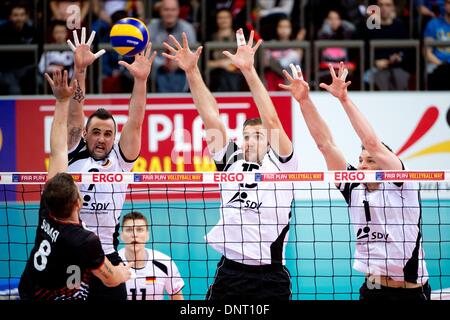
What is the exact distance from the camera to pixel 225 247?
25.5 ft

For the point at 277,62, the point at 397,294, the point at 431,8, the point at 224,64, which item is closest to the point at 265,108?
the point at 397,294

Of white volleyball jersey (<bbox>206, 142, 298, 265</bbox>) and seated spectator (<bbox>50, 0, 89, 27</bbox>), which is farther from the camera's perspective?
seated spectator (<bbox>50, 0, 89, 27</bbox>)

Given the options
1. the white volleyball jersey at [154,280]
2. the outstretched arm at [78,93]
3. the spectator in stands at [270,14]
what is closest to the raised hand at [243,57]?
the outstretched arm at [78,93]

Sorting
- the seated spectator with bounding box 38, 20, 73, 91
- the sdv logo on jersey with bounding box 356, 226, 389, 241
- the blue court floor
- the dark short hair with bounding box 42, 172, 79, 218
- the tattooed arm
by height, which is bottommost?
the blue court floor

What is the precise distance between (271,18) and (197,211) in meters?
3.63

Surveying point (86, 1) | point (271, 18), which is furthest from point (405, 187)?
point (86, 1)

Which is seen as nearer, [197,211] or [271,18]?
[197,211]

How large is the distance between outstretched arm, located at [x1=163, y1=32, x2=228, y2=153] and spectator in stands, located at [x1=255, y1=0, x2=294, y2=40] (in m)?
6.77

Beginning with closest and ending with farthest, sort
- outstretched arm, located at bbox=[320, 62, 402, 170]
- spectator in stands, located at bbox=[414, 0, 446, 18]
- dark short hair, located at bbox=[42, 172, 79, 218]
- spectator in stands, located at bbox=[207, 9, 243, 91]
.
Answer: dark short hair, located at bbox=[42, 172, 79, 218], outstretched arm, located at bbox=[320, 62, 402, 170], spectator in stands, located at bbox=[207, 9, 243, 91], spectator in stands, located at bbox=[414, 0, 446, 18]

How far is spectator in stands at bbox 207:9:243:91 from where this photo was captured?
13703mm

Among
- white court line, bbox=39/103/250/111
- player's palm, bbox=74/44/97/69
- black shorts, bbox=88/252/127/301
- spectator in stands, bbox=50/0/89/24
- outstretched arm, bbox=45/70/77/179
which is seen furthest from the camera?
spectator in stands, bbox=50/0/89/24

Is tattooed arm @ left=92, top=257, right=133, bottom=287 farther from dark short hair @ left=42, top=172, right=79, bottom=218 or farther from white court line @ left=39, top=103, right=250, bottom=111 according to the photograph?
white court line @ left=39, top=103, right=250, bottom=111

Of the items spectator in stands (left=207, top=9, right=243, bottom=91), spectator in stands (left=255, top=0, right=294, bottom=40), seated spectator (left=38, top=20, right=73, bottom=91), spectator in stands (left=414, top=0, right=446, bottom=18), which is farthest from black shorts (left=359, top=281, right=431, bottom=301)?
spectator in stands (left=414, top=0, right=446, bottom=18)
